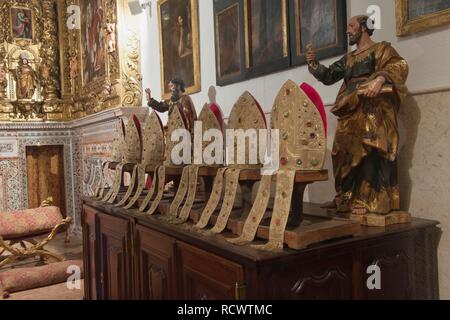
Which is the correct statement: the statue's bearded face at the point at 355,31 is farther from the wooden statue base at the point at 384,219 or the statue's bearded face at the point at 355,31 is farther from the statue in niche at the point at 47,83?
the statue in niche at the point at 47,83

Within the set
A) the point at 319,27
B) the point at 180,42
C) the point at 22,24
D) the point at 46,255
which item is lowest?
the point at 46,255

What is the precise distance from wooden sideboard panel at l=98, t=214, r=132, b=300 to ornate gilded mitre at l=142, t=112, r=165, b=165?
1.69ft

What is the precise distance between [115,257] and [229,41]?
2.11 meters

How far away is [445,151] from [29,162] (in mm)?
8939

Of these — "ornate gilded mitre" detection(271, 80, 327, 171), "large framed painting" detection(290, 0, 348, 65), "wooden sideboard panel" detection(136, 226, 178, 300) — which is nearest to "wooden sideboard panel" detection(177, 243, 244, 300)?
"wooden sideboard panel" detection(136, 226, 178, 300)

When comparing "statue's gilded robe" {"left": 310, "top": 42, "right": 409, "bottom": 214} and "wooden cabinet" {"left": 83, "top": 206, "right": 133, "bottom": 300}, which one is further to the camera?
"wooden cabinet" {"left": 83, "top": 206, "right": 133, "bottom": 300}

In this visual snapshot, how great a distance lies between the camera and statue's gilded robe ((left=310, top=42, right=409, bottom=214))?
2.25 metres

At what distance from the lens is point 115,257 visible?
3.29m

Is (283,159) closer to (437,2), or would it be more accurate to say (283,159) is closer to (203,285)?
(203,285)

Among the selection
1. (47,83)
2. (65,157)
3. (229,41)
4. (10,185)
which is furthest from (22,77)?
(229,41)

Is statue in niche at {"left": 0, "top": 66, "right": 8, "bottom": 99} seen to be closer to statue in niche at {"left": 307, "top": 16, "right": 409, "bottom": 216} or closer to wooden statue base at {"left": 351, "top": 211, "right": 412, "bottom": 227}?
statue in niche at {"left": 307, "top": 16, "right": 409, "bottom": 216}

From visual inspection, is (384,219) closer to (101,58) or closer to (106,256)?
(106,256)

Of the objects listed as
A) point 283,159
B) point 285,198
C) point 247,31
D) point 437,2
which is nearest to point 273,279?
point 285,198

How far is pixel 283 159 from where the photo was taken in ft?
6.75
